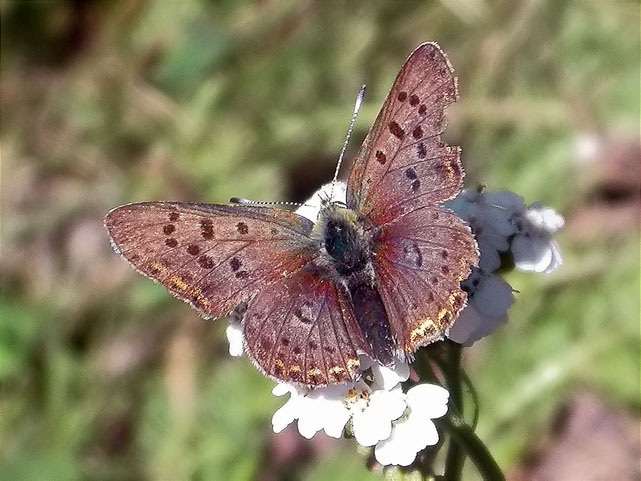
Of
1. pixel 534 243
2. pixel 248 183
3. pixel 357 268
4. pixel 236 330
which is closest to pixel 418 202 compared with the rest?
pixel 357 268

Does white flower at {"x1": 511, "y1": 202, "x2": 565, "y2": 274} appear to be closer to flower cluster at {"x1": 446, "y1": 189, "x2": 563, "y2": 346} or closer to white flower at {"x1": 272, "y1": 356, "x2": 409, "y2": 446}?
flower cluster at {"x1": 446, "y1": 189, "x2": 563, "y2": 346}

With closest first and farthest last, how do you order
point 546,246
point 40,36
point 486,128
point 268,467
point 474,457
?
point 474,457
point 546,246
point 268,467
point 486,128
point 40,36

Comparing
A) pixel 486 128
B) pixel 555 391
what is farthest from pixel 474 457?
pixel 486 128

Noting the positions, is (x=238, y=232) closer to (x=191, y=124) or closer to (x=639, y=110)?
(x=191, y=124)

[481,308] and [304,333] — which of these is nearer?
[304,333]

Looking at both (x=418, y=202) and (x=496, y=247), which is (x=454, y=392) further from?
(x=418, y=202)
